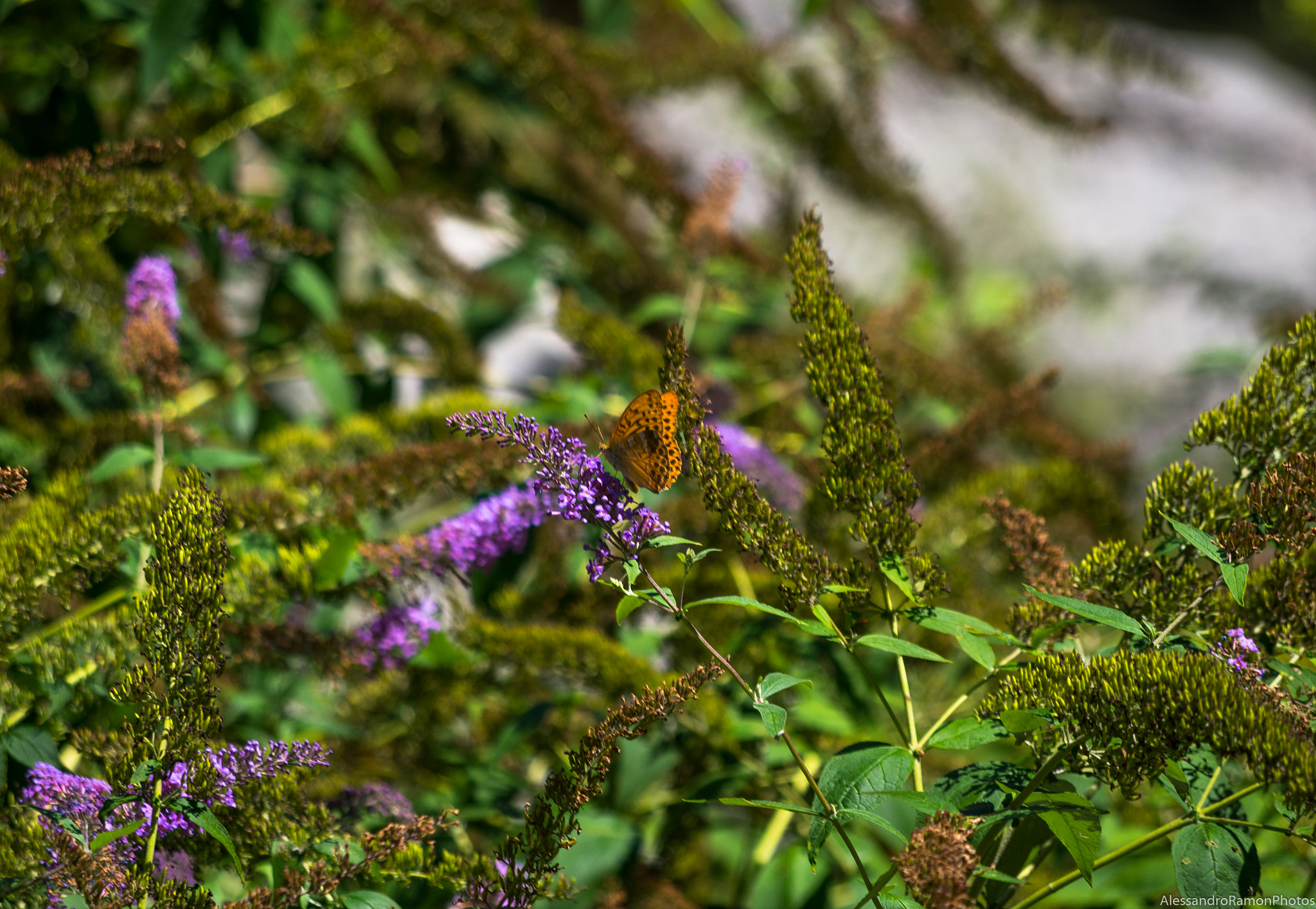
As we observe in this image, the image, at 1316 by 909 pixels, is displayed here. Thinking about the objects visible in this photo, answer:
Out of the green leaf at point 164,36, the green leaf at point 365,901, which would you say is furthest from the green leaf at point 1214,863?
the green leaf at point 164,36

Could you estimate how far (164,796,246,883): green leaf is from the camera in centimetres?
→ 81

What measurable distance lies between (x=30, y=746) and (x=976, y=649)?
104 cm

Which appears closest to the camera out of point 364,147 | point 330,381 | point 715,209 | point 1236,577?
point 1236,577

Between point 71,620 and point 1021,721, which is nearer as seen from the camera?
point 1021,721

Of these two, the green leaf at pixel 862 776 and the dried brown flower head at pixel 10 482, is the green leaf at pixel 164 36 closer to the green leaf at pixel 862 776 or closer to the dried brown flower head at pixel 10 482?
the dried brown flower head at pixel 10 482

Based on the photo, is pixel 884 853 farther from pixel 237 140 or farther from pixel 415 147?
pixel 415 147

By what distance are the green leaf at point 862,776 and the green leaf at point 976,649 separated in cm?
12

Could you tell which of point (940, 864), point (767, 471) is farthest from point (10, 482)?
point (767, 471)

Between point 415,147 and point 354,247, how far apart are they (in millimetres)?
696

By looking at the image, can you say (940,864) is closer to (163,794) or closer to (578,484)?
(578,484)

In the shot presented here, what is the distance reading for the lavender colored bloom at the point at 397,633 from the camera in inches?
49.8

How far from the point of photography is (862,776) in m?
0.92

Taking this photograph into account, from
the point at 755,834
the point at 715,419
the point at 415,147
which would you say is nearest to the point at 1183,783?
the point at 755,834

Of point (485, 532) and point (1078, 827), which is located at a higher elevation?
point (1078, 827)
